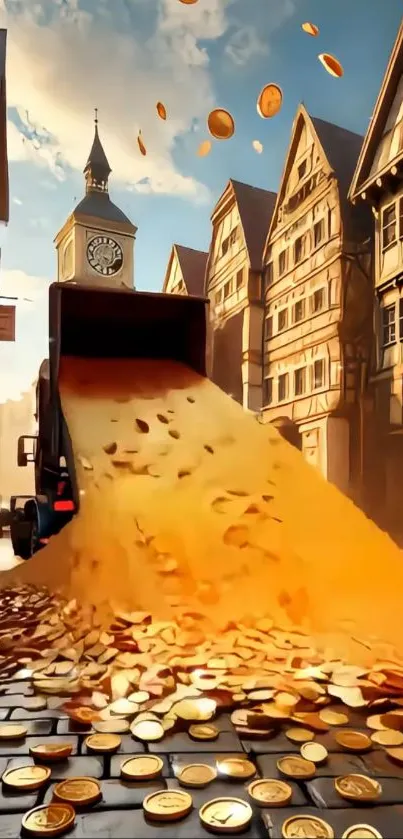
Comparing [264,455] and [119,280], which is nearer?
[264,455]

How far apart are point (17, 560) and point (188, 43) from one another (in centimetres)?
280

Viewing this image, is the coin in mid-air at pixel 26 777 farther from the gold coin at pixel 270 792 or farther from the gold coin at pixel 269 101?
the gold coin at pixel 269 101

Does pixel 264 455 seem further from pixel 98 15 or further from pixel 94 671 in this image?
pixel 98 15

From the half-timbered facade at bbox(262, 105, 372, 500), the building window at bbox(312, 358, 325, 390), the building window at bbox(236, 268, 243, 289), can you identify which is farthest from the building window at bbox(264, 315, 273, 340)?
the building window at bbox(312, 358, 325, 390)

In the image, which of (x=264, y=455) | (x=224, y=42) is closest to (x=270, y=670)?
(x=264, y=455)

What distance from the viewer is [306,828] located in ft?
3.35

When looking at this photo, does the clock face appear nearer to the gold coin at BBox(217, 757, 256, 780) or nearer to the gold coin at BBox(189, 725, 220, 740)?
the gold coin at BBox(189, 725, 220, 740)

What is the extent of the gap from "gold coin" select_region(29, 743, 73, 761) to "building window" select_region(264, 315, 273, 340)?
2.51 metres

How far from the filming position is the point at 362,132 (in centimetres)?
300

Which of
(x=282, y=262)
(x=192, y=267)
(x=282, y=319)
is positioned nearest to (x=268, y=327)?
(x=282, y=319)

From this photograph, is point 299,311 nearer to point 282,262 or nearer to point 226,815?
point 282,262

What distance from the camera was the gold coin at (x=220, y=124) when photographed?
10.7ft

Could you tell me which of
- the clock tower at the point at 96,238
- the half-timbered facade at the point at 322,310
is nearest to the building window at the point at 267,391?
the half-timbered facade at the point at 322,310

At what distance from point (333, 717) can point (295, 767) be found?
270 millimetres
